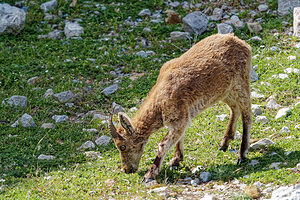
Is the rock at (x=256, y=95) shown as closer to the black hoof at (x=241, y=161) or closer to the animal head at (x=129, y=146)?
the black hoof at (x=241, y=161)

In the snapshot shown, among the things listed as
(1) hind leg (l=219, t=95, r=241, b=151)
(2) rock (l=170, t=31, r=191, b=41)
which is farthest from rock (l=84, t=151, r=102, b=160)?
(2) rock (l=170, t=31, r=191, b=41)

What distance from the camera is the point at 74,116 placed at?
9930 millimetres

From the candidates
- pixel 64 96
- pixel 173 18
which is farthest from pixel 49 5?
pixel 64 96

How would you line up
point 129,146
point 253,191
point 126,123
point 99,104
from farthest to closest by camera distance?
point 99,104, point 129,146, point 126,123, point 253,191

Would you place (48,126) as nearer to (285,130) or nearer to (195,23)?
(285,130)

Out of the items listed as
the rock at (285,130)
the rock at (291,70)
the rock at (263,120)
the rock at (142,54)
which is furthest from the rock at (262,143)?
the rock at (142,54)

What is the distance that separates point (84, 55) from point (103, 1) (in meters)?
2.82

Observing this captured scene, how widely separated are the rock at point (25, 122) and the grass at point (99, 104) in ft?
0.45

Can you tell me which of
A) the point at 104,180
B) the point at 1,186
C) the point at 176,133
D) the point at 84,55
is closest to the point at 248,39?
the point at 84,55

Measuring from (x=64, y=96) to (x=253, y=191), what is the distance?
553 cm

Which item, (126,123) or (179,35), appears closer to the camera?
(126,123)

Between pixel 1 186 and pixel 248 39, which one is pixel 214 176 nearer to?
pixel 1 186

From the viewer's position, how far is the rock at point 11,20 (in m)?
12.6

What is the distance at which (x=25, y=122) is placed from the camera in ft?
30.8
